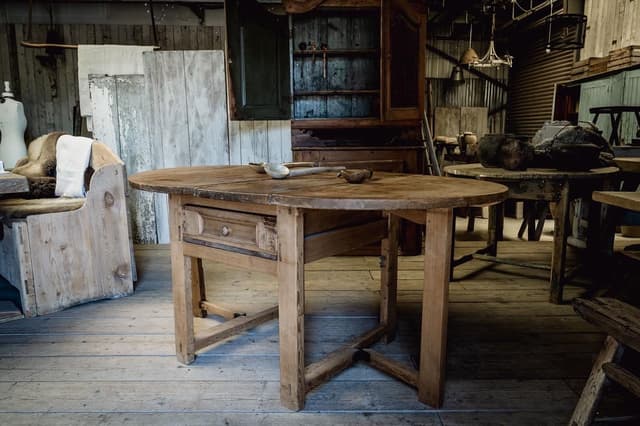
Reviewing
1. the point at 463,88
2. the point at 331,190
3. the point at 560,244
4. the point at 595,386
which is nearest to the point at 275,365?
the point at 331,190

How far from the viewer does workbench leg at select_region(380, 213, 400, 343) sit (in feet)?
6.60

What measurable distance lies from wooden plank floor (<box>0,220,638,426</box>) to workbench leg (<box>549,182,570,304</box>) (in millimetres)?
87

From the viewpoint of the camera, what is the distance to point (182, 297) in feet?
6.27

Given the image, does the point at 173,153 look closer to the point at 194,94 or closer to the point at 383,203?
the point at 194,94

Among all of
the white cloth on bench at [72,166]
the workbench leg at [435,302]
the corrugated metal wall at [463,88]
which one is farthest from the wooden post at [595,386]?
the corrugated metal wall at [463,88]

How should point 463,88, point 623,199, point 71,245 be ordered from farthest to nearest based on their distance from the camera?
point 463,88 → point 71,245 → point 623,199

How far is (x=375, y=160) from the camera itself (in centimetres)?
359

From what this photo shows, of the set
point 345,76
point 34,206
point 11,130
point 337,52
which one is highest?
point 337,52

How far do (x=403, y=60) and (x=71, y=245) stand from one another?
2.69 meters

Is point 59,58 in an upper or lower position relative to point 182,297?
upper

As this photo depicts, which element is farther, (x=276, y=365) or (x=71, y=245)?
(x=71, y=245)

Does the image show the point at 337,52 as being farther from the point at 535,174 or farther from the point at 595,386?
the point at 595,386

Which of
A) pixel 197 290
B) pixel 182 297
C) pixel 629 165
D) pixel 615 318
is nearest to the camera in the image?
pixel 615 318

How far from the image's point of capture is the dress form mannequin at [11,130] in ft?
18.4
